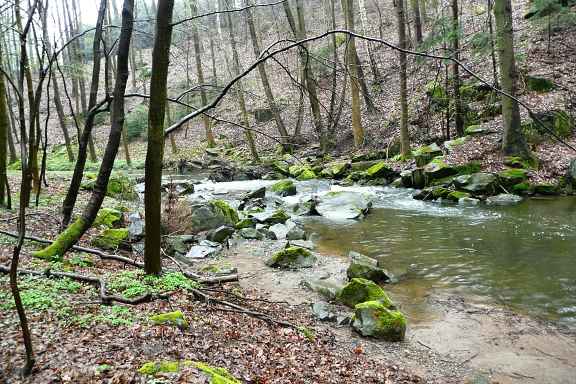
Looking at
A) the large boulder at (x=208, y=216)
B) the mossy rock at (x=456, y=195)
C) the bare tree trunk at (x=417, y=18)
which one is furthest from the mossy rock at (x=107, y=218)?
the bare tree trunk at (x=417, y=18)

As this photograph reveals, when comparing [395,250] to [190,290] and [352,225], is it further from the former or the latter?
[190,290]

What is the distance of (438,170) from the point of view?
50.3 ft

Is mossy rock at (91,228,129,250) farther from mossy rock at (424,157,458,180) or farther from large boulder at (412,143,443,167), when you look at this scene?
large boulder at (412,143,443,167)

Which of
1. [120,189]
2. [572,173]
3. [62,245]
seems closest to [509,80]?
[572,173]

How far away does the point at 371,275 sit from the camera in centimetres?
807

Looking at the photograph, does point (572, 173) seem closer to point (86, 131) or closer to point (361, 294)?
point (361, 294)

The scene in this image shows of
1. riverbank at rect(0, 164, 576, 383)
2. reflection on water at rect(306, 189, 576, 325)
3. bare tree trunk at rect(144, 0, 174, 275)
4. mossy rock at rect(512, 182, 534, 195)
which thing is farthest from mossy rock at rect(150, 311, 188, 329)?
mossy rock at rect(512, 182, 534, 195)

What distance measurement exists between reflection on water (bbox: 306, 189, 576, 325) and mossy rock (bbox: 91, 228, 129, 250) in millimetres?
4554

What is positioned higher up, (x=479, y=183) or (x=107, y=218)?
(x=107, y=218)

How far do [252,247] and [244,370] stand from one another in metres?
6.20

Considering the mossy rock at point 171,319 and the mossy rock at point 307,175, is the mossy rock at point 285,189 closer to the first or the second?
the mossy rock at point 307,175

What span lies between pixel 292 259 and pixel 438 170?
8.24 m

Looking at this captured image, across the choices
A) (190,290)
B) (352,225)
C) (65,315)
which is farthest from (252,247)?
(65,315)

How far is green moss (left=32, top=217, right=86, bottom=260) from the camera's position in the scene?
665 cm
